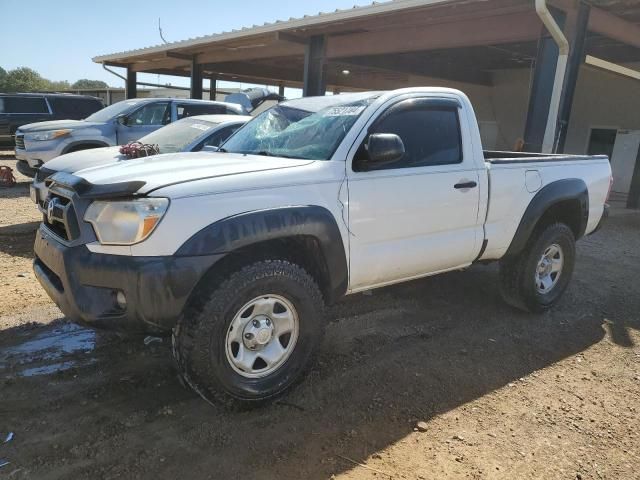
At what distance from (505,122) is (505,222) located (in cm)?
1337

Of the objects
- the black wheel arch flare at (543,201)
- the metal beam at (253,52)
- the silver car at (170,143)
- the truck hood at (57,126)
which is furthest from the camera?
the metal beam at (253,52)

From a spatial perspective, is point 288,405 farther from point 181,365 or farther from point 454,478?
point 454,478

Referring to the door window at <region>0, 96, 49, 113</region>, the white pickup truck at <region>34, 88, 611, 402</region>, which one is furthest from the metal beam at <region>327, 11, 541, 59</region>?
the door window at <region>0, 96, 49, 113</region>

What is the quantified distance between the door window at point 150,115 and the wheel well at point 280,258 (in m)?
7.70

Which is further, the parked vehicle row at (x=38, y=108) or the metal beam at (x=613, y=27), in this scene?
the parked vehicle row at (x=38, y=108)

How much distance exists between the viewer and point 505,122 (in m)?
16.5

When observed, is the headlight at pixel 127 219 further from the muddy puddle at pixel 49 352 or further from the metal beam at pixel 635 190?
Result: the metal beam at pixel 635 190

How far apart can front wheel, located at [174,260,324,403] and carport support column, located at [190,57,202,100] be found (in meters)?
15.3

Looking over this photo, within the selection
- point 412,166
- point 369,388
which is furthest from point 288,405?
point 412,166

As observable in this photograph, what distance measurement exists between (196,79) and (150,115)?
7.47 metres

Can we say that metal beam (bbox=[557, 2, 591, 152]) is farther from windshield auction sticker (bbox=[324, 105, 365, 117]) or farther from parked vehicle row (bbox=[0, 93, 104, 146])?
parked vehicle row (bbox=[0, 93, 104, 146])

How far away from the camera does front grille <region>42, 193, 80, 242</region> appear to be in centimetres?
285

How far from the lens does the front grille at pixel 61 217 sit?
2.85 metres

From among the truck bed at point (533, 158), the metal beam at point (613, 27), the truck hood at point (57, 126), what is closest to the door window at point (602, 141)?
the metal beam at point (613, 27)
